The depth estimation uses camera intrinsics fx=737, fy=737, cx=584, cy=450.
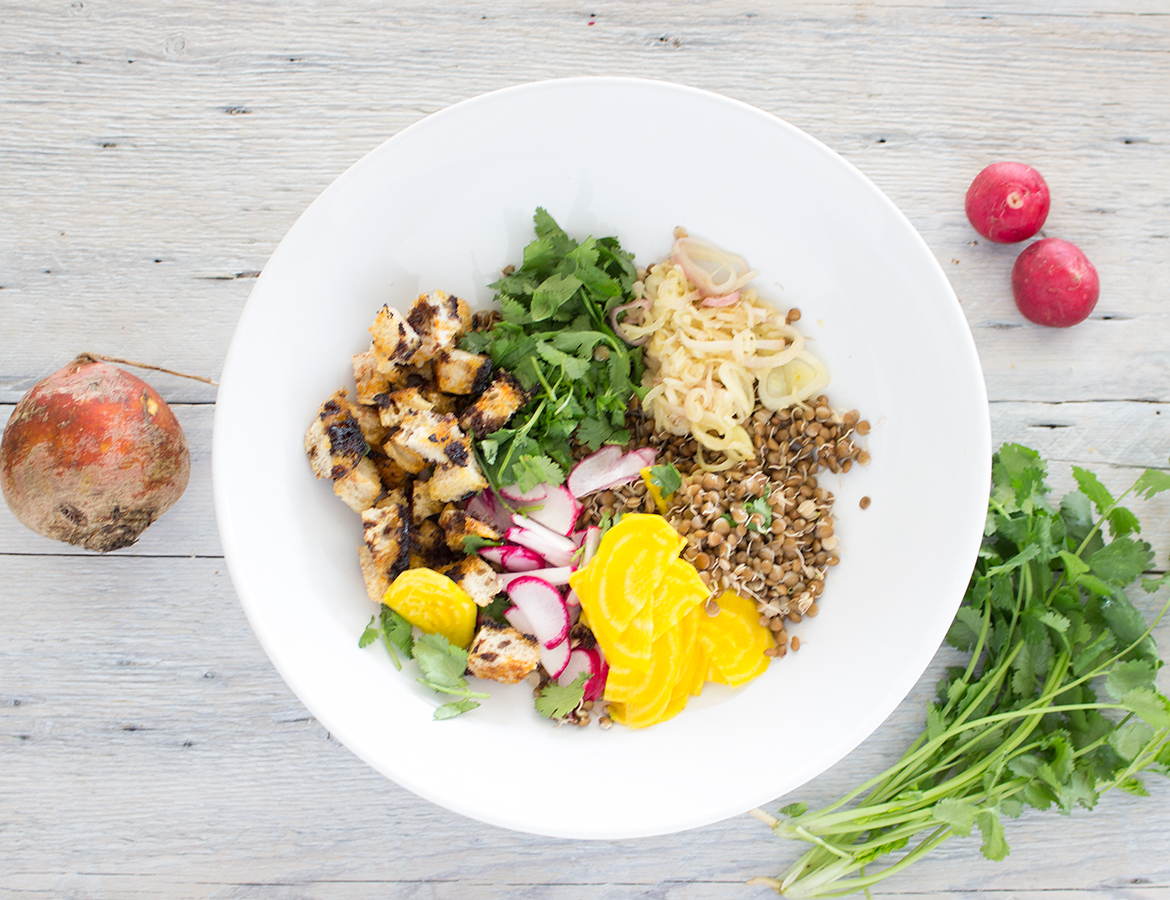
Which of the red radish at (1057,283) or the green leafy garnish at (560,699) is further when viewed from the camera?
the red radish at (1057,283)

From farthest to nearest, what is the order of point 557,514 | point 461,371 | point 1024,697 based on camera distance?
point 1024,697 → point 557,514 → point 461,371

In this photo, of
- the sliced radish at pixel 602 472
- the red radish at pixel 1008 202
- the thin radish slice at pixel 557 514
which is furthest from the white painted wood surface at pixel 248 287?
the sliced radish at pixel 602 472

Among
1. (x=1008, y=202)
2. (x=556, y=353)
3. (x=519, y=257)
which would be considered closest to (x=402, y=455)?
(x=556, y=353)

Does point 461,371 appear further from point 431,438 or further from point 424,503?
point 424,503

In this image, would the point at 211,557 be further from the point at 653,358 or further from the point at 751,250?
the point at 751,250

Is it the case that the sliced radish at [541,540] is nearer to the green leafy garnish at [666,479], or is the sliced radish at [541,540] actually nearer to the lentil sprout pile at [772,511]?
the lentil sprout pile at [772,511]

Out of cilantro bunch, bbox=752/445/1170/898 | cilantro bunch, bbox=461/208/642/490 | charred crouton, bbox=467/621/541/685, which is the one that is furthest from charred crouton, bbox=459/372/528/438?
cilantro bunch, bbox=752/445/1170/898

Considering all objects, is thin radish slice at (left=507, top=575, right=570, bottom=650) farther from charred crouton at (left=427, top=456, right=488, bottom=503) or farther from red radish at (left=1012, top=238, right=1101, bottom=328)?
red radish at (left=1012, top=238, right=1101, bottom=328)
